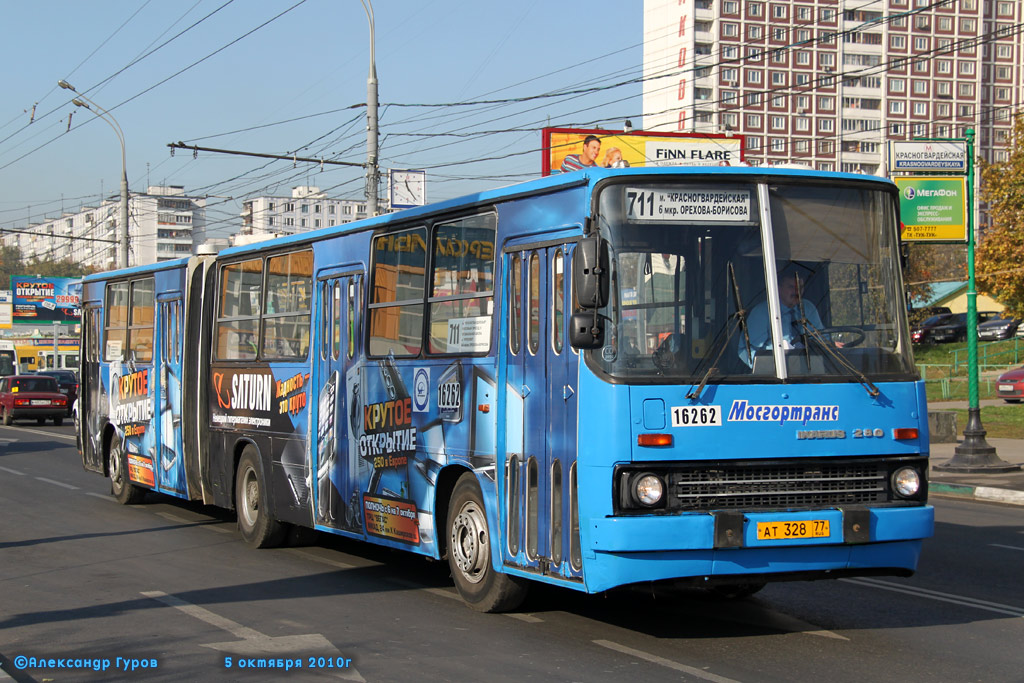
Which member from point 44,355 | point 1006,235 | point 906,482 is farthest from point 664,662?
point 44,355

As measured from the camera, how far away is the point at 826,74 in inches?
4715

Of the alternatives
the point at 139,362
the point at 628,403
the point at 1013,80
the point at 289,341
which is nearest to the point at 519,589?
the point at 628,403

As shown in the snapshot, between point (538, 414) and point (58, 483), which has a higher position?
point (538, 414)

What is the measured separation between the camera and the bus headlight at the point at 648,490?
24.2 feet

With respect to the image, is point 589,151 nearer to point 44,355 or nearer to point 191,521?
point 191,521

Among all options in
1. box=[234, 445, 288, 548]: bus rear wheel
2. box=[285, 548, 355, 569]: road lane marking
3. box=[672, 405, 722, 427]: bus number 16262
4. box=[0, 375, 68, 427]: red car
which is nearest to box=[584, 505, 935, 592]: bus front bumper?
Result: box=[672, 405, 722, 427]: bus number 16262

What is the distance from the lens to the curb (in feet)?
56.9

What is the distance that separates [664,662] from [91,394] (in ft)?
43.6

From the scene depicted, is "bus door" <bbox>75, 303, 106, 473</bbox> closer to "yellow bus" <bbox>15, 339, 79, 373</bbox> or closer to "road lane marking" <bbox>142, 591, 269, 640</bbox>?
"road lane marking" <bbox>142, 591, 269, 640</bbox>

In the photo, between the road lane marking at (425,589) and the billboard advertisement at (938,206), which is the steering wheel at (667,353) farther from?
the billboard advertisement at (938,206)

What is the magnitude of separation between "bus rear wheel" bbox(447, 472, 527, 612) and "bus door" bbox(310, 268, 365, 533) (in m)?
1.87

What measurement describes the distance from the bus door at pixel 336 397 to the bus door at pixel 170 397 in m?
3.91

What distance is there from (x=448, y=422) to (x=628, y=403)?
231 cm

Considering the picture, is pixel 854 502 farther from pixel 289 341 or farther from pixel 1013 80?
pixel 1013 80
